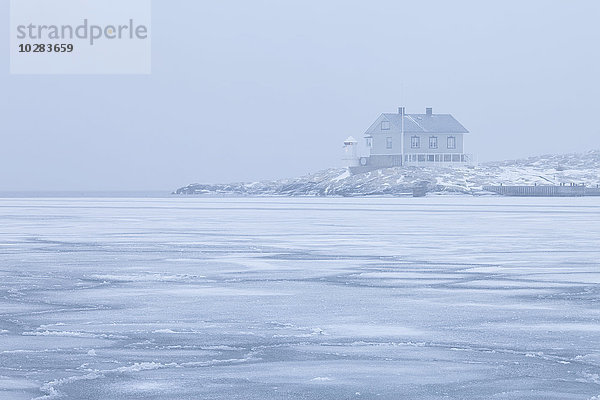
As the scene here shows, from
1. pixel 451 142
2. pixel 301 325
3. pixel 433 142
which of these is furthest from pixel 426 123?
pixel 301 325

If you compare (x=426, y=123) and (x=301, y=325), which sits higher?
(x=426, y=123)

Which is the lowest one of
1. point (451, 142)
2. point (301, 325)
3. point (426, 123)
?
point (301, 325)

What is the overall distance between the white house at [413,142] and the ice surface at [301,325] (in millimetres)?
105249

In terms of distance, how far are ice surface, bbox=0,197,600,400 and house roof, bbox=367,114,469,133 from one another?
10521 cm

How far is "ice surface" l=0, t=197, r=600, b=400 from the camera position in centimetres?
653

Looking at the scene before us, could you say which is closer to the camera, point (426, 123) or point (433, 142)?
point (426, 123)

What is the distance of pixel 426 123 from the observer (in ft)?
408

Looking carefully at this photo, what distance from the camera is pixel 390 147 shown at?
124 meters

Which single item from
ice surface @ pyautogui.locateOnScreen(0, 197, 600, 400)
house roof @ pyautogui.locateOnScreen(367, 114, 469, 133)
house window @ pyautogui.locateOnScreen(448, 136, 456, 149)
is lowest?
ice surface @ pyautogui.locateOnScreen(0, 197, 600, 400)

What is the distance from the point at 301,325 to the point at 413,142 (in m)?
115

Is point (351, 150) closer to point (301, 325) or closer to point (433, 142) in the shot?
point (433, 142)

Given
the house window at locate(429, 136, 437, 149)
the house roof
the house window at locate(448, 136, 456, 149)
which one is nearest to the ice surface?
the house roof

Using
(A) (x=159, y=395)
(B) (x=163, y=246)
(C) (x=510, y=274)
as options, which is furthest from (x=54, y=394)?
(B) (x=163, y=246)

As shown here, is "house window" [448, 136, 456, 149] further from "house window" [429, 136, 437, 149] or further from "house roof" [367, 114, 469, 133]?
"house window" [429, 136, 437, 149]
